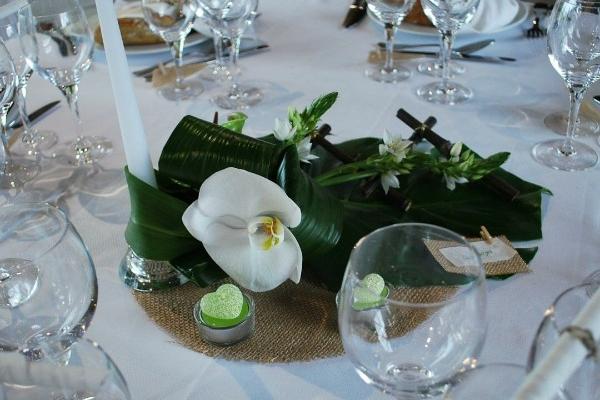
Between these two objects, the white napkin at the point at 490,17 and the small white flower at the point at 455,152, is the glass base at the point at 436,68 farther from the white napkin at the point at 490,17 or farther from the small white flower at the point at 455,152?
the small white flower at the point at 455,152

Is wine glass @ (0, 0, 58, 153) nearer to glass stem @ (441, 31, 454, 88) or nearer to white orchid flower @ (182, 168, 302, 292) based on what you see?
white orchid flower @ (182, 168, 302, 292)

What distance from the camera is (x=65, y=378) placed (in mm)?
458

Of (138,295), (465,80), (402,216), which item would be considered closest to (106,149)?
(138,295)

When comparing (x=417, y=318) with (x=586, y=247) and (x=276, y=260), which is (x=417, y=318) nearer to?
(x=276, y=260)

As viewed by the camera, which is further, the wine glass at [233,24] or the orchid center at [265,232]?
the wine glass at [233,24]

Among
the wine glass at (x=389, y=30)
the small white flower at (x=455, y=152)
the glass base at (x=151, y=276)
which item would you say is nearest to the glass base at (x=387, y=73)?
the wine glass at (x=389, y=30)

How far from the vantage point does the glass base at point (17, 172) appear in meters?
0.98

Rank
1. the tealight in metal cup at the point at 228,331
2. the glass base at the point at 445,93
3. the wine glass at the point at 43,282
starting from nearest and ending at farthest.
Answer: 1. the wine glass at the point at 43,282
2. the tealight in metal cup at the point at 228,331
3. the glass base at the point at 445,93

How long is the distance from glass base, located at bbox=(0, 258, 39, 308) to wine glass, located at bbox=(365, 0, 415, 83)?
30.2 inches

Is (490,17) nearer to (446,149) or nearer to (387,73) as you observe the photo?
(387,73)

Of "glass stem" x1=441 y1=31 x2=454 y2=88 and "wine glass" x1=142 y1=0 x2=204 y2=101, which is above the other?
"wine glass" x1=142 y1=0 x2=204 y2=101

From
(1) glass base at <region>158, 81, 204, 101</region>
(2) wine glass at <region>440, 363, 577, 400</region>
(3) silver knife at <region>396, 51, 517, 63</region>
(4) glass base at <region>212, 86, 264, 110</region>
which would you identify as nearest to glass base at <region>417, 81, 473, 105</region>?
(3) silver knife at <region>396, 51, 517, 63</region>

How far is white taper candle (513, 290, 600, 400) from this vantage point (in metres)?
0.30

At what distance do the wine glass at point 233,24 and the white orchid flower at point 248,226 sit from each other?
524 millimetres
